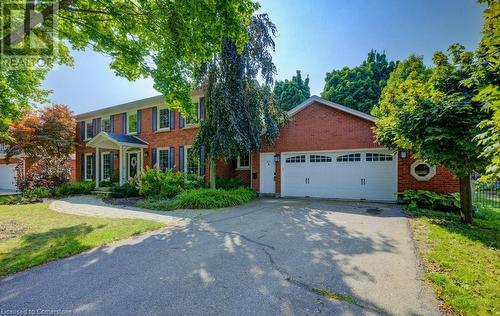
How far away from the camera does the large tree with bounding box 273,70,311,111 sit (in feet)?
80.5

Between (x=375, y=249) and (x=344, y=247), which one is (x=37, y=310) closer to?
(x=344, y=247)

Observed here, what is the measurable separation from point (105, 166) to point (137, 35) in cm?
1212

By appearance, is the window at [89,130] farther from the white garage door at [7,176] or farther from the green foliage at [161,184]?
the green foliage at [161,184]

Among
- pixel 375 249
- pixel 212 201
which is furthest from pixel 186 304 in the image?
pixel 212 201

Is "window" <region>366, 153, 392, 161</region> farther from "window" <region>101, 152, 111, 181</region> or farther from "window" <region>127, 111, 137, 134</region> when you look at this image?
"window" <region>101, 152, 111, 181</region>

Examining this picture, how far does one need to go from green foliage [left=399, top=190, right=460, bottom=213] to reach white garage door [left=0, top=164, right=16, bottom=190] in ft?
94.6

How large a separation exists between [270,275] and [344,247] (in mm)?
1962

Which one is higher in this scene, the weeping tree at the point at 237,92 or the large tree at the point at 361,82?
the large tree at the point at 361,82

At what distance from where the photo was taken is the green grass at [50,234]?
4.25 metres

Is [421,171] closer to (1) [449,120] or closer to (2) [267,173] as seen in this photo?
(1) [449,120]

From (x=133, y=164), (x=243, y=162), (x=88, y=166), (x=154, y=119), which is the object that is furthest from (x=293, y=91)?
(x=88, y=166)

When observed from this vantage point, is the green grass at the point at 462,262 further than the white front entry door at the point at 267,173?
No

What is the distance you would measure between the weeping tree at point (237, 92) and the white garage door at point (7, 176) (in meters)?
20.7

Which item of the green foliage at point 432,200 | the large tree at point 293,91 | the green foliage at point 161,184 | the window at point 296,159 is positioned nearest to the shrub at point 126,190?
the green foliage at point 161,184
